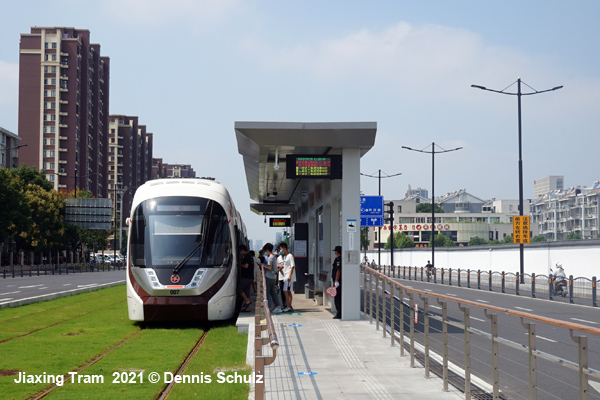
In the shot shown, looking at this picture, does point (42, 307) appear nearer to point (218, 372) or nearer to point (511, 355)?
point (218, 372)

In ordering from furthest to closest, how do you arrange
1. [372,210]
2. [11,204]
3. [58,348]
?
1. [11,204]
2. [372,210]
3. [58,348]

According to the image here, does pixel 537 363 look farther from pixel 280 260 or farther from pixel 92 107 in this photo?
pixel 92 107

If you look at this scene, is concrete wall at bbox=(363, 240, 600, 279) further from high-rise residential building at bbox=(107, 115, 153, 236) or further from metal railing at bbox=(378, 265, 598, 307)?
high-rise residential building at bbox=(107, 115, 153, 236)

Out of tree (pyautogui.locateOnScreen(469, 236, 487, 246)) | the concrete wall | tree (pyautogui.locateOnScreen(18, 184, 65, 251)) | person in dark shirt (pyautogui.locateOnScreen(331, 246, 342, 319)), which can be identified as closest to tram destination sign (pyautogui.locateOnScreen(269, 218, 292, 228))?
the concrete wall

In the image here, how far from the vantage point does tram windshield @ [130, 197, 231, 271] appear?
16.3 meters

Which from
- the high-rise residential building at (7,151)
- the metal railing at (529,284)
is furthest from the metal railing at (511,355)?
the high-rise residential building at (7,151)

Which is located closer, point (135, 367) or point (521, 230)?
point (135, 367)

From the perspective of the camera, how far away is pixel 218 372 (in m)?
9.74

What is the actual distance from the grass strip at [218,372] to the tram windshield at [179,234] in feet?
8.82

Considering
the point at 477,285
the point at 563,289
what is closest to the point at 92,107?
the point at 477,285

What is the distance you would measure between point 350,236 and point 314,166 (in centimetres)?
186

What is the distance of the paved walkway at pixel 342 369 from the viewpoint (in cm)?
818

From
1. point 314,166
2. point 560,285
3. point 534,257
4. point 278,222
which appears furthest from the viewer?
point 534,257

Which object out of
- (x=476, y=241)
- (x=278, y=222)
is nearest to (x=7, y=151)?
(x=278, y=222)
